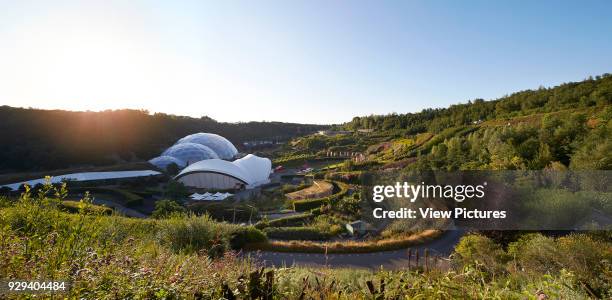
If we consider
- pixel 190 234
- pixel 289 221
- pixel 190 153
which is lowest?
pixel 289 221

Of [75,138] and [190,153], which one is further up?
[75,138]

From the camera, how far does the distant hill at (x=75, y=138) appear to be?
51344 millimetres

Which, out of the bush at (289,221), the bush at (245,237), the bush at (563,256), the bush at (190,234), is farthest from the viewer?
the bush at (289,221)

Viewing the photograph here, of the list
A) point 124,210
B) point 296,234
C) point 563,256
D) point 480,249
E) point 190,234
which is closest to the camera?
point 563,256

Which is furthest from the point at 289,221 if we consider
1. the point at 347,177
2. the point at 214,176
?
the point at 214,176

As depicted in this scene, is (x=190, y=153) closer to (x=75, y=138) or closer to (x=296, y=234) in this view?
(x=75, y=138)

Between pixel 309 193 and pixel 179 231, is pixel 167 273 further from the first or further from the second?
pixel 309 193
